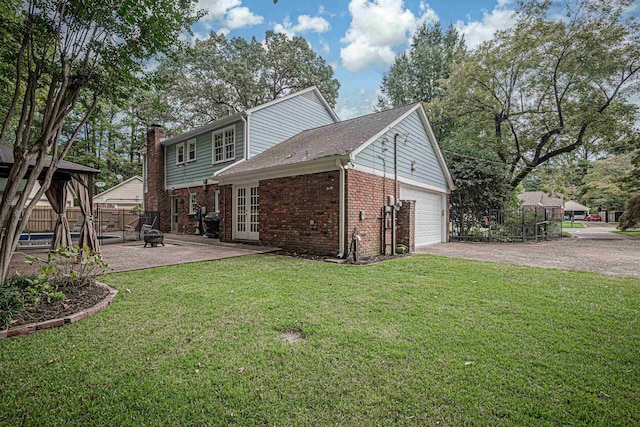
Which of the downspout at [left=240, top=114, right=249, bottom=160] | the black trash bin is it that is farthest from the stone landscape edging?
the downspout at [left=240, top=114, right=249, bottom=160]

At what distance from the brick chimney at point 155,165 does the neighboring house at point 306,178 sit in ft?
0.19

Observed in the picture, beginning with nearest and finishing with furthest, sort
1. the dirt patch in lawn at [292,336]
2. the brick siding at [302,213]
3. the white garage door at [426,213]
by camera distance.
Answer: the dirt patch in lawn at [292,336], the brick siding at [302,213], the white garage door at [426,213]

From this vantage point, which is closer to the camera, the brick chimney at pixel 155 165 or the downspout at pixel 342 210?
the downspout at pixel 342 210

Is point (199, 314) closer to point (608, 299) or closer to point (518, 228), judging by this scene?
point (608, 299)

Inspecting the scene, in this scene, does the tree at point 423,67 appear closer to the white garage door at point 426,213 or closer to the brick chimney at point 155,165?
the white garage door at point 426,213

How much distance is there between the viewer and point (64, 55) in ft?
14.1

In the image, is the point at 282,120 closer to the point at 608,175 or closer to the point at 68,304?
the point at 68,304

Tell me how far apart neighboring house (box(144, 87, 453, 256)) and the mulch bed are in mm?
5249

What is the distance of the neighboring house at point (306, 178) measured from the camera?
8453mm

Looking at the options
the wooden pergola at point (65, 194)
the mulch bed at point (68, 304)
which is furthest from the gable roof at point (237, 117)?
the mulch bed at point (68, 304)

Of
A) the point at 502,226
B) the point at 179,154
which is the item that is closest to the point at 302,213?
the point at 502,226

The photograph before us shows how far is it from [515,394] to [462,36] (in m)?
29.7

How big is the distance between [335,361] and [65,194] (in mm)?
8503

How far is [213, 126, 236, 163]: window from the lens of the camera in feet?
44.1
